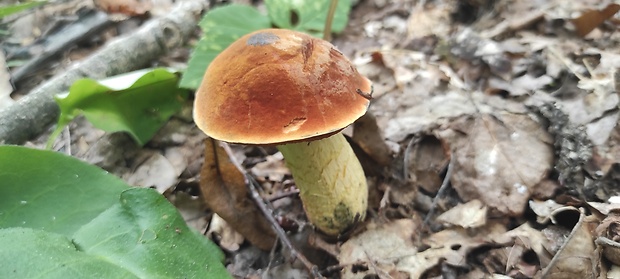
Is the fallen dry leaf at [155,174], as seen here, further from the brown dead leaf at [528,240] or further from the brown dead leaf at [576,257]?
the brown dead leaf at [576,257]

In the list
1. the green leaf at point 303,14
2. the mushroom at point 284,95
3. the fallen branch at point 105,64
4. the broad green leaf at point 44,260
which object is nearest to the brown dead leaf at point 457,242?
the mushroom at point 284,95

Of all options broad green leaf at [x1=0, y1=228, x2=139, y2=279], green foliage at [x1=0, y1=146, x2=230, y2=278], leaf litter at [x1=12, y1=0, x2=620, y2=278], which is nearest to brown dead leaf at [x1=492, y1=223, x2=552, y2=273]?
leaf litter at [x1=12, y1=0, x2=620, y2=278]

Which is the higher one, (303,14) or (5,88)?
(303,14)

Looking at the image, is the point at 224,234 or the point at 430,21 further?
the point at 430,21

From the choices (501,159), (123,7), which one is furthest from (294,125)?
(123,7)

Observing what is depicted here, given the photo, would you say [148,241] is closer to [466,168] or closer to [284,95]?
[284,95]

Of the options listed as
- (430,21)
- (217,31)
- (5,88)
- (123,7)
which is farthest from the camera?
(123,7)

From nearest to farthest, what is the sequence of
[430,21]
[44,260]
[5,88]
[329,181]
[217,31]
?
[44,260] < [329,181] < [217,31] < [5,88] < [430,21]
